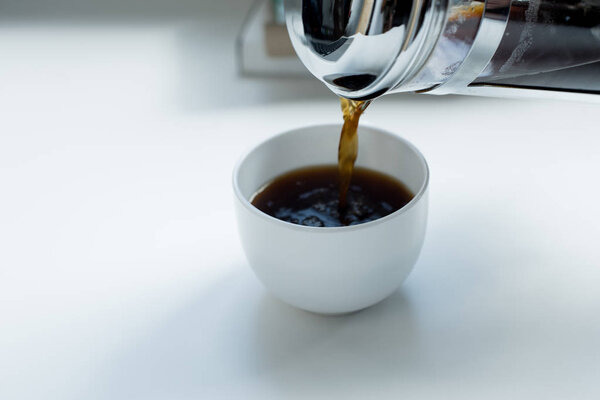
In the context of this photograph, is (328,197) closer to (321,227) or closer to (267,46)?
(321,227)

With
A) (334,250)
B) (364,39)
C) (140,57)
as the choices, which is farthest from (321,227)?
(140,57)

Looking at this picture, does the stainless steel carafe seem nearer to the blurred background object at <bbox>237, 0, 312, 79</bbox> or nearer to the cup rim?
the cup rim

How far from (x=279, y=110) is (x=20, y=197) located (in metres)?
0.33

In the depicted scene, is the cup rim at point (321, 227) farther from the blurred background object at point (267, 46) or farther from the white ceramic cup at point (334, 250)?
the blurred background object at point (267, 46)

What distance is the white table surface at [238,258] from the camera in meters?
0.56

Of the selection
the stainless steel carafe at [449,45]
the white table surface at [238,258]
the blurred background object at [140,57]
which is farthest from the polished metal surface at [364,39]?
the blurred background object at [140,57]

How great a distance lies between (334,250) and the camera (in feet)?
1.72

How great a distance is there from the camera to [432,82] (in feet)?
1.72

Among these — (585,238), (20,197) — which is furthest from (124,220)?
(585,238)

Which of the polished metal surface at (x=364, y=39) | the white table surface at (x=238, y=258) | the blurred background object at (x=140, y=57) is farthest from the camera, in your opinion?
the blurred background object at (x=140, y=57)

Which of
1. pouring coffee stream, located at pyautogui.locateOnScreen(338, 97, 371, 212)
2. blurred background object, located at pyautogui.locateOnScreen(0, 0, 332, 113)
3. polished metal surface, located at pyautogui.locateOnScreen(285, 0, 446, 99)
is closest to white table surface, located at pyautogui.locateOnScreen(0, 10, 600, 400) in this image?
blurred background object, located at pyautogui.locateOnScreen(0, 0, 332, 113)

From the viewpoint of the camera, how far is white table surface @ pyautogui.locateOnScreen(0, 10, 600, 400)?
56cm

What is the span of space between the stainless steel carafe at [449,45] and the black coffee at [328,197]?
12 cm

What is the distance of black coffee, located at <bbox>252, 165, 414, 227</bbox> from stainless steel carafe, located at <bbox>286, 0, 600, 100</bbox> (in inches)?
4.7
